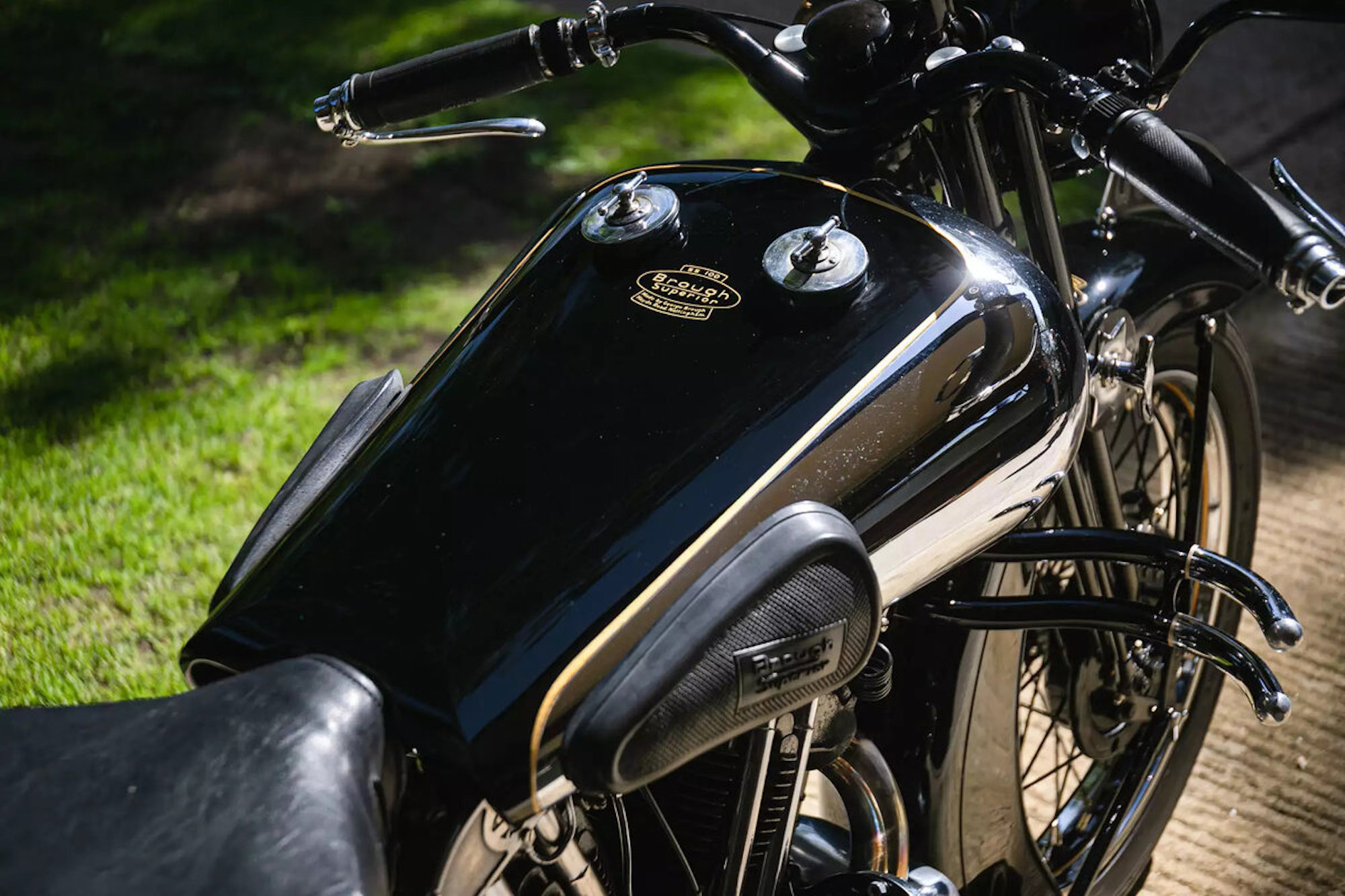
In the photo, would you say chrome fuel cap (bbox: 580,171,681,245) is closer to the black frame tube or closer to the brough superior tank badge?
the brough superior tank badge

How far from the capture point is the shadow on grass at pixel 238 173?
11.3 ft

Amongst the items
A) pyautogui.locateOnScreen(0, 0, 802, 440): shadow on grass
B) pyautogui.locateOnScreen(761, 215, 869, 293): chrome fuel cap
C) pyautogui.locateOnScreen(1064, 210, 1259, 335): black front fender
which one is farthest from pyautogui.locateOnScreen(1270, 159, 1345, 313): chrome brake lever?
pyautogui.locateOnScreen(0, 0, 802, 440): shadow on grass

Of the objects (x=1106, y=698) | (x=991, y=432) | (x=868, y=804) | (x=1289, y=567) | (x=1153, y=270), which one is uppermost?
(x=991, y=432)

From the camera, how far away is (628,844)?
1288mm

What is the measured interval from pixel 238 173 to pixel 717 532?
360cm

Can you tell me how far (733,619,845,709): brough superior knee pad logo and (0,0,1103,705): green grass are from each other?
1730mm

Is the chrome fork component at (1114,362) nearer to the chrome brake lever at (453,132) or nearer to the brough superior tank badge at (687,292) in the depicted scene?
the brough superior tank badge at (687,292)

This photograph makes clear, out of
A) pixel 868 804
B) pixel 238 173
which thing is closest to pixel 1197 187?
pixel 868 804

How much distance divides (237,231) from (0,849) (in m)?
3.30

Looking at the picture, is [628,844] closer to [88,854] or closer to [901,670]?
[901,670]

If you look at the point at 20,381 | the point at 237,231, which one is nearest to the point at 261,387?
the point at 20,381

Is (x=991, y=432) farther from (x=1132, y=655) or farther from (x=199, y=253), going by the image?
(x=199, y=253)

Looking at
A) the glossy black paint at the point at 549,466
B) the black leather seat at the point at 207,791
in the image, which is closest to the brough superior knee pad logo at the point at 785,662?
the glossy black paint at the point at 549,466

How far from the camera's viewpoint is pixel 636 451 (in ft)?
3.59
